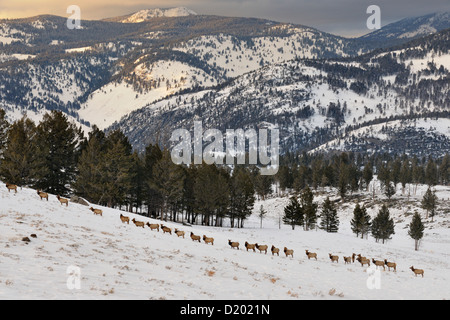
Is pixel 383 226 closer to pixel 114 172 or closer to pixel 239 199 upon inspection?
pixel 239 199

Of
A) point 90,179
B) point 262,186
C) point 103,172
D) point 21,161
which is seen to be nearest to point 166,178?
point 103,172

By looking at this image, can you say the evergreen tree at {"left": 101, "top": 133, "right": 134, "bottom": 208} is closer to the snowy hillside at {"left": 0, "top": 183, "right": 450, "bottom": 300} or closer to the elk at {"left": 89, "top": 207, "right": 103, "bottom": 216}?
the snowy hillside at {"left": 0, "top": 183, "right": 450, "bottom": 300}

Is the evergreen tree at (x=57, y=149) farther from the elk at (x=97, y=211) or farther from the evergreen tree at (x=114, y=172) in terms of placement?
the elk at (x=97, y=211)

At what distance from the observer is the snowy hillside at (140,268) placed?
19344 mm

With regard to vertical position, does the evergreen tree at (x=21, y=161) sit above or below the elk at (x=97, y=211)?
above

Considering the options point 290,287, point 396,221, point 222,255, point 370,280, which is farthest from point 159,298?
point 396,221

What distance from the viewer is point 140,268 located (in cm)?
2425

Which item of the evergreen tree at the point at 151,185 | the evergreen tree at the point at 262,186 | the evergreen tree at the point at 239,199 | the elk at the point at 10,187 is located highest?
the elk at the point at 10,187

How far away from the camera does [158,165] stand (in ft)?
233

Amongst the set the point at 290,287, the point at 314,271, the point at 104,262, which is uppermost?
the point at 104,262

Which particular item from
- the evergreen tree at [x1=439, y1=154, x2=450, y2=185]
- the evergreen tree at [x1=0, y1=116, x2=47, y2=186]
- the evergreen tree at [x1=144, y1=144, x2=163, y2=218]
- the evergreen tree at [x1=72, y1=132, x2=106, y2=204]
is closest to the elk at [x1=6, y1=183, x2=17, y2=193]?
the evergreen tree at [x1=0, y1=116, x2=47, y2=186]

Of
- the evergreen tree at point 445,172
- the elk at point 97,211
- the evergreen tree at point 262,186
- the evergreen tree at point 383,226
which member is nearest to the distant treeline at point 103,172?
the elk at point 97,211

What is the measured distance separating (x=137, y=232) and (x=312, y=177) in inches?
5371

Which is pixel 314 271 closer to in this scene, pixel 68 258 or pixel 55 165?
pixel 68 258
